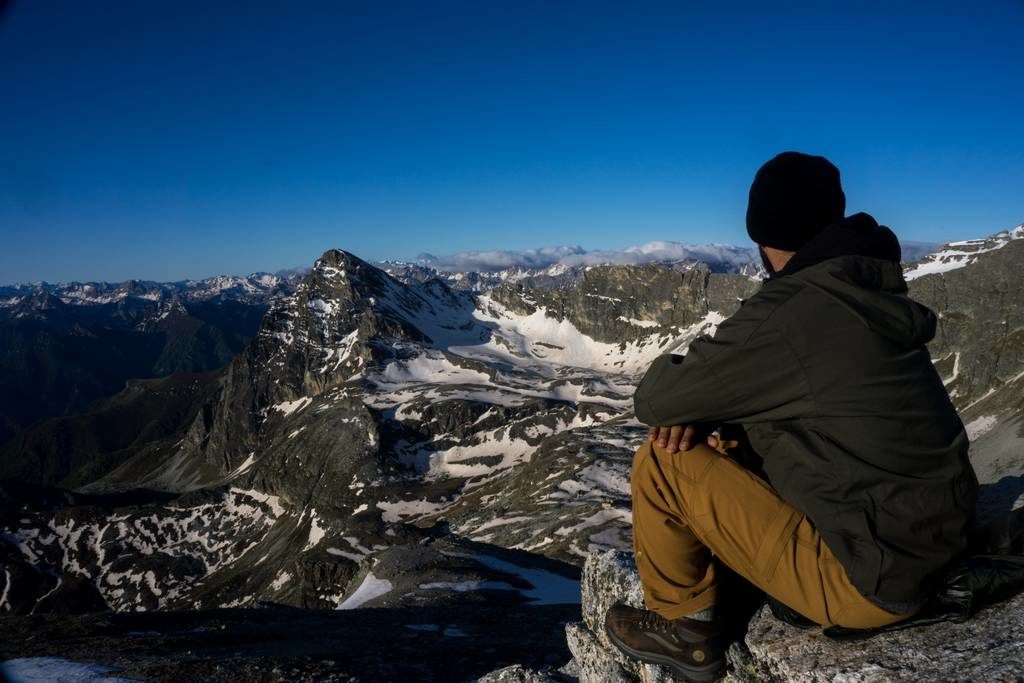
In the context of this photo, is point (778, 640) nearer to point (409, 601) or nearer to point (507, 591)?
point (409, 601)

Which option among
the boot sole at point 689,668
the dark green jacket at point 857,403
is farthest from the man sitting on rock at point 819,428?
the boot sole at point 689,668

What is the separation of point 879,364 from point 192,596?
130061 mm

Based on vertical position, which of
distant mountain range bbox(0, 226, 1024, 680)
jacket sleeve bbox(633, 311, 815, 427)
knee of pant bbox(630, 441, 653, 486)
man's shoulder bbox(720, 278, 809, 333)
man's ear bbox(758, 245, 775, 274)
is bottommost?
distant mountain range bbox(0, 226, 1024, 680)

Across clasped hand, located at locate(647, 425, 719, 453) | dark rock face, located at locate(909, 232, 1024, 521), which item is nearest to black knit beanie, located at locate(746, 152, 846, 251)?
clasped hand, located at locate(647, 425, 719, 453)

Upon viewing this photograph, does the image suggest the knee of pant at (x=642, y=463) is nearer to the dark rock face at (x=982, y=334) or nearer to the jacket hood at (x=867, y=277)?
the jacket hood at (x=867, y=277)

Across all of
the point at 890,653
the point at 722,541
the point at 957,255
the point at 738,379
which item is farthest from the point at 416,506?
the point at 957,255

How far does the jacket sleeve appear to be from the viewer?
14.1ft

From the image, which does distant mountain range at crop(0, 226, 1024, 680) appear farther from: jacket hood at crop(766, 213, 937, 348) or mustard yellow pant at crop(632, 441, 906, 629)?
jacket hood at crop(766, 213, 937, 348)

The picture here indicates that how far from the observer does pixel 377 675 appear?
12625 mm

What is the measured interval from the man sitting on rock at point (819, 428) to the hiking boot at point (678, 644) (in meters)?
0.85

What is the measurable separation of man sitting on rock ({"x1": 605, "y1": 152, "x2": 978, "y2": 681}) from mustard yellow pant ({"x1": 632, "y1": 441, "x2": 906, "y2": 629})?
15 millimetres

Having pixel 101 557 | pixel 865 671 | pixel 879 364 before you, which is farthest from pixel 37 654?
pixel 101 557

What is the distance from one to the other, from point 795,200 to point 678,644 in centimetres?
460

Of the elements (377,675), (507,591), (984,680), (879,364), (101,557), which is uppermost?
(879,364)
